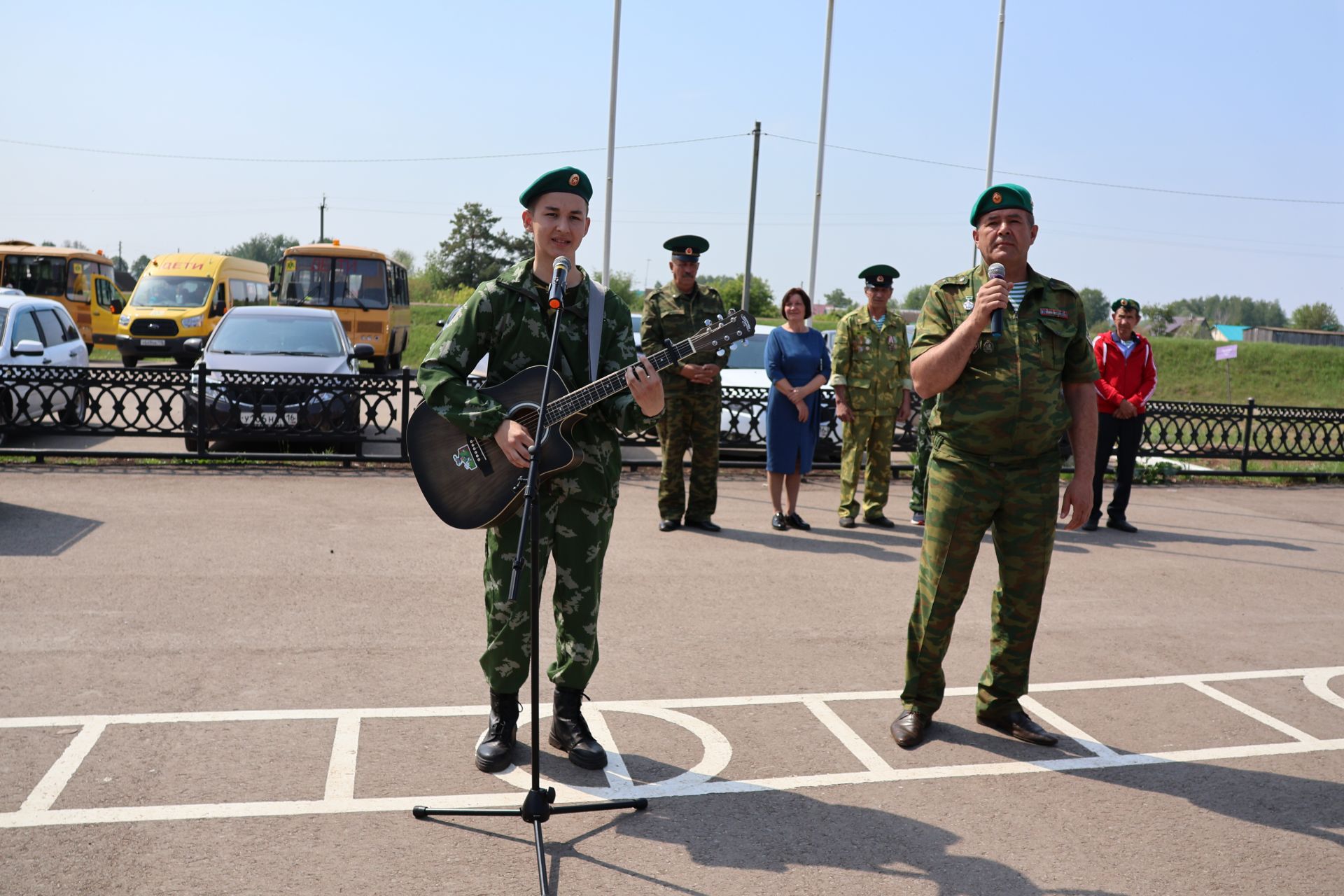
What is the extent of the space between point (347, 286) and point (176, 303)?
557 cm

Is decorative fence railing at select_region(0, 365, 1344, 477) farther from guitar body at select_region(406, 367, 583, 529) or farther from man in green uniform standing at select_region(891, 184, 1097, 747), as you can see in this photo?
man in green uniform standing at select_region(891, 184, 1097, 747)

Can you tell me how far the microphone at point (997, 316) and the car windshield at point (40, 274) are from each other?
30067 mm

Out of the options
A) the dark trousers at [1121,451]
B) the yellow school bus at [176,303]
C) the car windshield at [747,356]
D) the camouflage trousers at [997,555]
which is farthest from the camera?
the yellow school bus at [176,303]

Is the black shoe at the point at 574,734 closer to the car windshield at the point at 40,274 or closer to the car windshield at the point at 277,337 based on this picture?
the car windshield at the point at 277,337

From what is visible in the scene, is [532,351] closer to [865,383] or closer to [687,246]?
[687,246]

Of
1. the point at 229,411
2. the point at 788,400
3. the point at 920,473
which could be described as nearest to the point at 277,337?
the point at 229,411

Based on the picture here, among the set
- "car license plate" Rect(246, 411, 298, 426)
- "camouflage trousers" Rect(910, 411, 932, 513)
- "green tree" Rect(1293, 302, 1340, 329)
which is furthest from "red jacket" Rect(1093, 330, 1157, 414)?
"green tree" Rect(1293, 302, 1340, 329)

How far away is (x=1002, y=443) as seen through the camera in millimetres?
4371

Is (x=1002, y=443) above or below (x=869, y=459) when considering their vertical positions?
above

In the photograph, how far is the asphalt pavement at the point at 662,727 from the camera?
3479mm

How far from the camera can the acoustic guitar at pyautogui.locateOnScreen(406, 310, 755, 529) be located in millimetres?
3781

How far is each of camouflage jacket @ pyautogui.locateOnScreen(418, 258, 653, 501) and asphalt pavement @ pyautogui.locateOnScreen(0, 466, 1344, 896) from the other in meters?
1.22

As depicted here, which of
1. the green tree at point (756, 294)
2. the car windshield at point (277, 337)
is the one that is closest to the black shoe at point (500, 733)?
the car windshield at point (277, 337)

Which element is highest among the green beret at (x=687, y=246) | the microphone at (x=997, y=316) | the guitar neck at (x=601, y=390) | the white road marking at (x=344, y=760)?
the green beret at (x=687, y=246)
